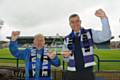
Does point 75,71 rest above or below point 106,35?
below

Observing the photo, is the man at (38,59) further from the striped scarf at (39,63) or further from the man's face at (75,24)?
Answer: the man's face at (75,24)

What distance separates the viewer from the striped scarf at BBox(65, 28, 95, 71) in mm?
5031

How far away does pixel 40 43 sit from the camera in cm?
582

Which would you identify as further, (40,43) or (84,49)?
(40,43)

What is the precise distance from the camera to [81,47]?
16.5 feet

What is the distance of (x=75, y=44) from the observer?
5070 mm

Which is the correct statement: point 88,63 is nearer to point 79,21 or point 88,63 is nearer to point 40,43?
point 79,21

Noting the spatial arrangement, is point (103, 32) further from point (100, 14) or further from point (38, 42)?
point (38, 42)

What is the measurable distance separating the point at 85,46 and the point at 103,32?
259 millimetres

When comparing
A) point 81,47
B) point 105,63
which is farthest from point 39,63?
point 105,63

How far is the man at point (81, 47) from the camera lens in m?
5.00

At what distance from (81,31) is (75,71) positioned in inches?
19.0

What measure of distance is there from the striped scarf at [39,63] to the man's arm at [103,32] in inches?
37.9

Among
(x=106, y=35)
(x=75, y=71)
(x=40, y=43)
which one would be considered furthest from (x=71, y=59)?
(x=40, y=43)
